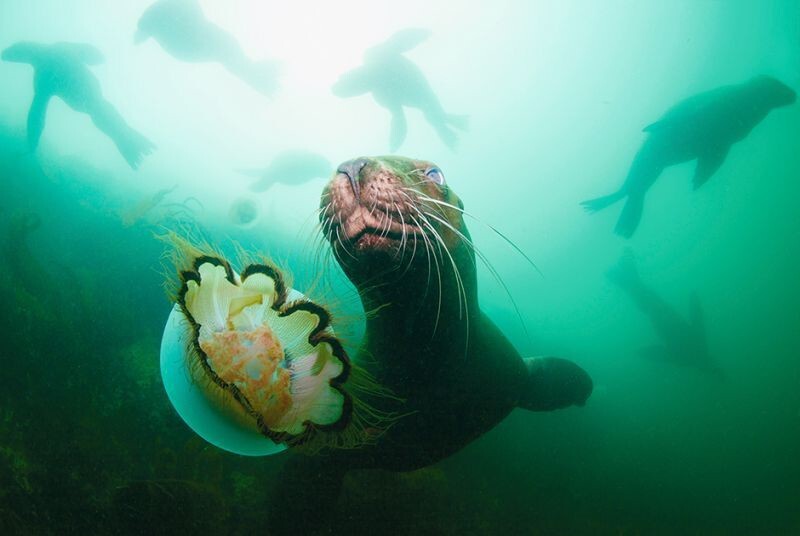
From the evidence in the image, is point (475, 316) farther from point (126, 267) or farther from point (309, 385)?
point (126, 267)

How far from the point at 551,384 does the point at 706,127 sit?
9.61m

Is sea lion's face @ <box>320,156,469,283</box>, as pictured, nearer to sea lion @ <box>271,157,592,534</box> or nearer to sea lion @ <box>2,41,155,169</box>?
sea lion @ <box>271,157,592,534</box>

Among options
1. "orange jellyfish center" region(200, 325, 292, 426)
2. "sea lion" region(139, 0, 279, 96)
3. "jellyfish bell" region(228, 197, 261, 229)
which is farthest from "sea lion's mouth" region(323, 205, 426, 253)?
"sea lion" region(139, 0, 279, 96)

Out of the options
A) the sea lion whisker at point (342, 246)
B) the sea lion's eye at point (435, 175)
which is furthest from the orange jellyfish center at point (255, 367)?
the sea lion's eye at point (435, 175)

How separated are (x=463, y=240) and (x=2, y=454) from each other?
162 inches

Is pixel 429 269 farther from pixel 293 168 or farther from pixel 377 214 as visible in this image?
pixel 293 168

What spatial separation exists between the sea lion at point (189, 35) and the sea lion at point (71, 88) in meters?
1.62

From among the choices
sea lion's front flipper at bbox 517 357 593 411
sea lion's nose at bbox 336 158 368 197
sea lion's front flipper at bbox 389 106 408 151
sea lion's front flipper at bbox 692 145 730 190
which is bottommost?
sea lion's front flipper at bbox 517 357 593 411

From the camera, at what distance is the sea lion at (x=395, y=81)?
34.7 ft

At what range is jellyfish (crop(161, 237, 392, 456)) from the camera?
4.21ft

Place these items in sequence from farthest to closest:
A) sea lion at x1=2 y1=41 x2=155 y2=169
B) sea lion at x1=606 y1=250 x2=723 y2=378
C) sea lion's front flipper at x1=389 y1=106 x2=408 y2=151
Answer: sea lion at x1=606 y1=250 x2=723 y2=378
sea lion's front flipper at x1=389 y1=106 x2=408 y2=151
sea lion at x1=2 y1=41 x2=155 y2=169

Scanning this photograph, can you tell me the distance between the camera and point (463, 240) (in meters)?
2.16

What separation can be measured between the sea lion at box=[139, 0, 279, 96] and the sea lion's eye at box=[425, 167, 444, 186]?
1184 centimetres

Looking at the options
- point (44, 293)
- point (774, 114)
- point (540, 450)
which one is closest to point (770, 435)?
point (774, 114)
